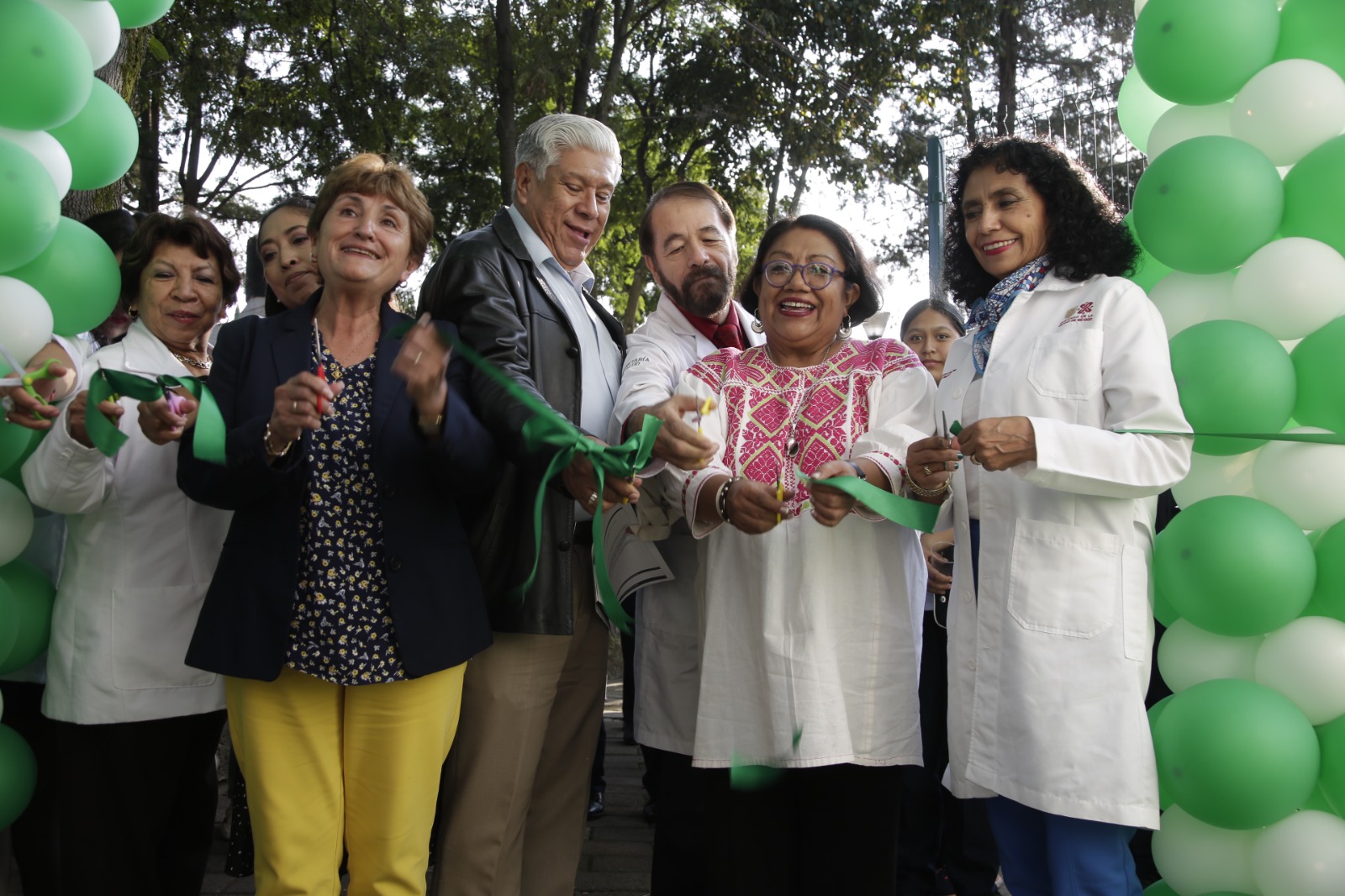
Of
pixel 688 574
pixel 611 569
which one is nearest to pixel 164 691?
pixel 611 569

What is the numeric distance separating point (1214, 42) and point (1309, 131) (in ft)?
1.09

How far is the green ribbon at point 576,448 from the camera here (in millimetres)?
2395

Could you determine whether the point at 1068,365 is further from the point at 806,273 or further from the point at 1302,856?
the point at 1302,856

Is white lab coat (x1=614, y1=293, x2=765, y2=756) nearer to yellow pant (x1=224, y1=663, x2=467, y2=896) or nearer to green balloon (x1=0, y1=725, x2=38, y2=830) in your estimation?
yellow pant (x1=224, y1=663, x2=467, y2=896)

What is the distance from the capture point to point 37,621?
2.91 meters

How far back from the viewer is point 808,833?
270cm

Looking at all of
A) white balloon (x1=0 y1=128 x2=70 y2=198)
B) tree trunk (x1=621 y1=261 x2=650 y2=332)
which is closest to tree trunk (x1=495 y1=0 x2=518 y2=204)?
tree trunk (x1=621 y1=261 x2=650 y2=332)

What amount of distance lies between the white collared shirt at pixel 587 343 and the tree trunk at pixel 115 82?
5.28 ft

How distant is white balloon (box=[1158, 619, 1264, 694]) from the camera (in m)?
2.66

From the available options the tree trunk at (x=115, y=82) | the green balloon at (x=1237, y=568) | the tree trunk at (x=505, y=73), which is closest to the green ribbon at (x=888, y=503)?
the green balloon at (x=1237, y=568)

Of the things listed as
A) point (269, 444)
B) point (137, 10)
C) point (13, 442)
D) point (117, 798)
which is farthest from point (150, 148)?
point (269, 444)

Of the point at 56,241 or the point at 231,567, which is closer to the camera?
the point at 231,567

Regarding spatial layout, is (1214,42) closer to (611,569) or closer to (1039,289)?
(1039,289)

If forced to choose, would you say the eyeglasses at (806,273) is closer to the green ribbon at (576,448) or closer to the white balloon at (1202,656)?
the green ribbon at (576,448)
